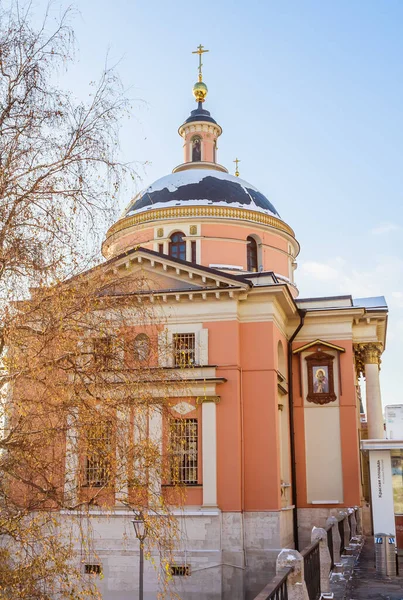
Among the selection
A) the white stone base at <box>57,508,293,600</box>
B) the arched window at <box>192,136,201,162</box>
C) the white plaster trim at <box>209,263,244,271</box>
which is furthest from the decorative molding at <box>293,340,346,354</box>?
the arched window at <box>192,136,201,162</box>

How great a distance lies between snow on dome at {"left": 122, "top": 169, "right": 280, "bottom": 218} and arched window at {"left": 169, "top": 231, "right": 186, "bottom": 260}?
1.27m

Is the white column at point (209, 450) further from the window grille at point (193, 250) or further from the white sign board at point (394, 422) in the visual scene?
the window grille at point (193, 250)

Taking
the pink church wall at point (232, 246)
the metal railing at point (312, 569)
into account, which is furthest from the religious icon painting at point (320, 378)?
the metal railing at point (312, 569)

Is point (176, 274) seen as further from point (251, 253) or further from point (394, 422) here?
point (394, 422)

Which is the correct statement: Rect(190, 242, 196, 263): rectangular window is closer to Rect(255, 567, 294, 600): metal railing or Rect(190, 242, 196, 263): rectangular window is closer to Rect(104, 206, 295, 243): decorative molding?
Rect(104, 206, 295, 243): decorative molding

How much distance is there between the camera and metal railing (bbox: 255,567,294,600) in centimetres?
728

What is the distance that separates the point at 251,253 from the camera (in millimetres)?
28938

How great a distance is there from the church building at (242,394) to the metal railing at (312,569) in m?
4.85

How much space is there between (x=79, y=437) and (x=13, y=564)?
1.46 metres

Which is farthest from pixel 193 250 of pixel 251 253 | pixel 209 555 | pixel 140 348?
pixel 140 348

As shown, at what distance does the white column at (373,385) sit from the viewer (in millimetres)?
27564

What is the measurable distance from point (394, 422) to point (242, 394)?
510 cm

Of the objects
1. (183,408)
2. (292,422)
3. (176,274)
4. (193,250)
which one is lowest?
(292,422)

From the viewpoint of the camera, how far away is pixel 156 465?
8.56 metres
